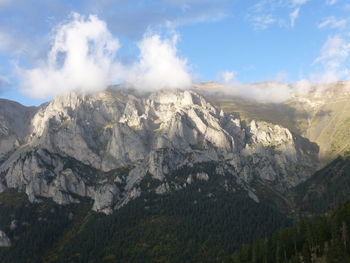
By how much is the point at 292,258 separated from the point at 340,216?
2495 centimetres

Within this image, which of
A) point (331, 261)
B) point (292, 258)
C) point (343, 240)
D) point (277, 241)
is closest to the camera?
point (331, 261)

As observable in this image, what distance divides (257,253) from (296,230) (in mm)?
20541

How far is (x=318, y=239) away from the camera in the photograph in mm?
168125

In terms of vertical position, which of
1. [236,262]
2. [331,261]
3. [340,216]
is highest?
[340,216]

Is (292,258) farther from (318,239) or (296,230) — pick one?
(296,230)

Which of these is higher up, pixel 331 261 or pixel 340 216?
pixel 340 216

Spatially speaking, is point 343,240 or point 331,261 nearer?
point 331,261

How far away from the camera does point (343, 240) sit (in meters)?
154

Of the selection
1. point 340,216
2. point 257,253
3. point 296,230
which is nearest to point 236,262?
point 257,253

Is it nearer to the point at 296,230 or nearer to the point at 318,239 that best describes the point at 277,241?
the point at 296,230

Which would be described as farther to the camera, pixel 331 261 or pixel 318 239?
pixel 318 239

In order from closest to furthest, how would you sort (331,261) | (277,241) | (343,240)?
(331,261)
(343,240)
(277,241)

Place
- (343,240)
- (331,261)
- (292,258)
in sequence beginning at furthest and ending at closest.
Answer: (292,258), (343,240), (331,261)

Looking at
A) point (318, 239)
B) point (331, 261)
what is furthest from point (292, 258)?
point (331, 261)
